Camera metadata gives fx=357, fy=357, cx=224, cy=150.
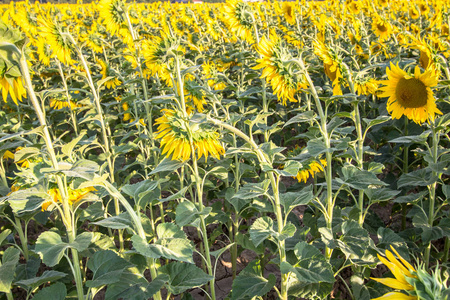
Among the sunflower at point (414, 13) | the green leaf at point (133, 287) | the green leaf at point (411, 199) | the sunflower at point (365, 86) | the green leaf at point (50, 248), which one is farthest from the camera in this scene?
the sunflower at point (414, 13)

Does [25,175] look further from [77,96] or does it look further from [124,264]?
[77,96]

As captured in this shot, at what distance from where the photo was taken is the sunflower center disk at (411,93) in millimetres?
1817

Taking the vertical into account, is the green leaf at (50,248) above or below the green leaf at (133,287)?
above

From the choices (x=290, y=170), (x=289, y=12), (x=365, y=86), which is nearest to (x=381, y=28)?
(x=289, y=12)

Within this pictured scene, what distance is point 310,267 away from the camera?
4.29 ft

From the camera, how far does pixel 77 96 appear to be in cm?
347

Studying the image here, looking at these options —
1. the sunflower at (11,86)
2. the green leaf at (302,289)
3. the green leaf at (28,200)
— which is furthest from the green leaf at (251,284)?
the sunflower at (11,86)

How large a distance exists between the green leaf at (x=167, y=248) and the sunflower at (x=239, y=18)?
191cm

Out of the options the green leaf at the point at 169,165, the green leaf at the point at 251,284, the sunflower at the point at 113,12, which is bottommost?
the green leaf at the point at 251,284

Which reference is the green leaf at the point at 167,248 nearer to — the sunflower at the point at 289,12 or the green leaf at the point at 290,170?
the green leaf at the point at 290,170

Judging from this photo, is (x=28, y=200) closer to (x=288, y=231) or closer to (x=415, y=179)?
(x=288, y=231)

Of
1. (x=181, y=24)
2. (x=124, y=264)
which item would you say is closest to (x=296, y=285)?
(x=124, y=264)

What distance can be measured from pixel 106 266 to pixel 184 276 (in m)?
0.28

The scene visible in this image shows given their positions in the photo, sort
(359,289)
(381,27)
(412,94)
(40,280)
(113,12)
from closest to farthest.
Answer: (40,280) → (359,289) → (412,94) → (113,12) → (381,27)
